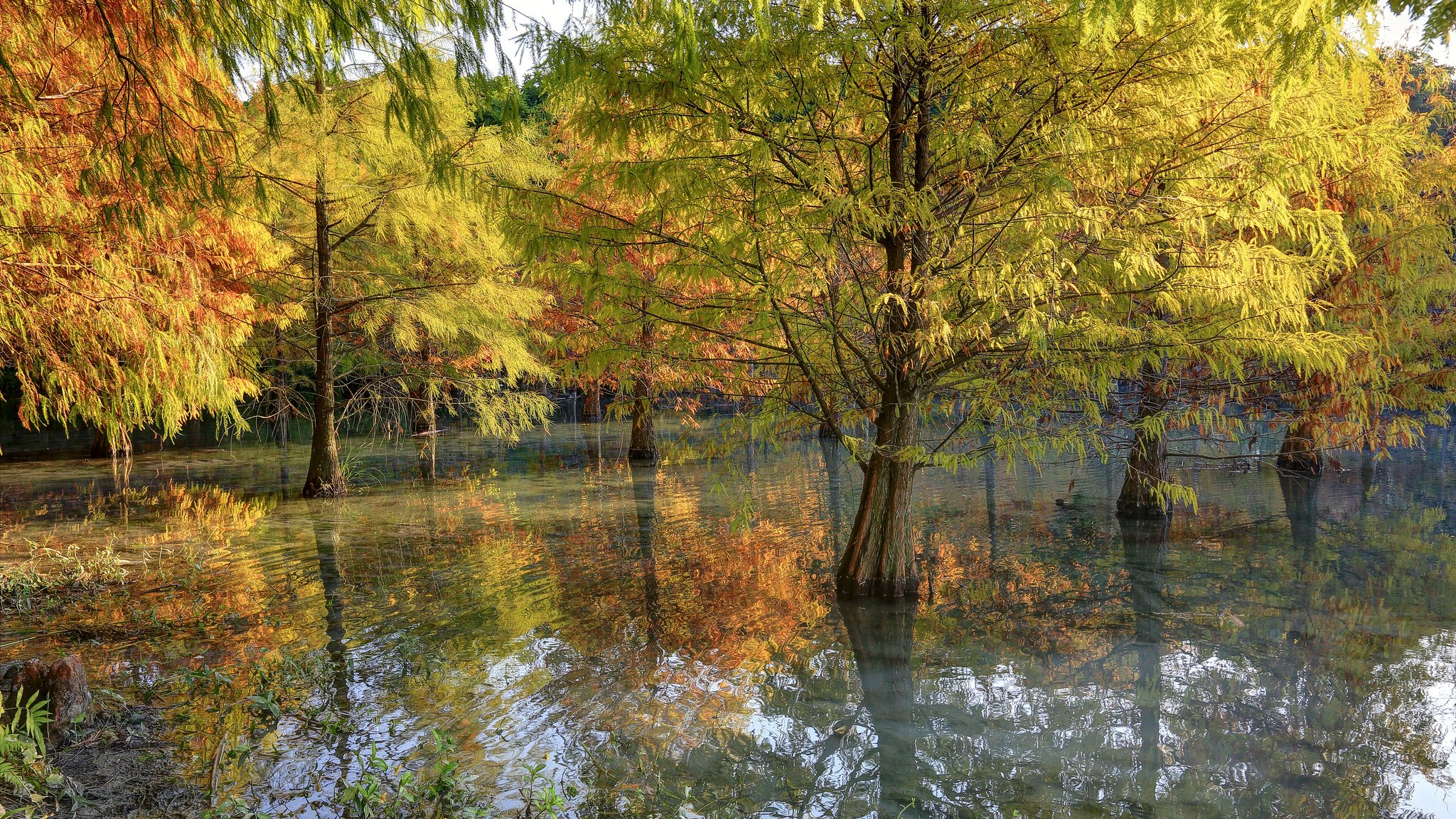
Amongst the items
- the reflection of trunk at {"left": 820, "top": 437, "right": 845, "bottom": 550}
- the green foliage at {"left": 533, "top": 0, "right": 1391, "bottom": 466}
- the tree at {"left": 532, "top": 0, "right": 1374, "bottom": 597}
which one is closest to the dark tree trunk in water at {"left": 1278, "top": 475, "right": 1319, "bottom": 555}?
the tree at {"left": 532, "top": 0, "right": 1374, "bottom": 597}

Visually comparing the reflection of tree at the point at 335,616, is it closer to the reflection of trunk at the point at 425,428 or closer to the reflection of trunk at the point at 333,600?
the reflection of trunk at the point at 333,600

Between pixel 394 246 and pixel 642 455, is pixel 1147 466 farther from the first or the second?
pixel 394 246

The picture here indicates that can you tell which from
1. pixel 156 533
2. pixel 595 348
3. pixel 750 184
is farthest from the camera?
pixel 156 533

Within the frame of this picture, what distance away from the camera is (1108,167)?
6641 millimetres

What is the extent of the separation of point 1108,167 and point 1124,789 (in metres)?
4.40

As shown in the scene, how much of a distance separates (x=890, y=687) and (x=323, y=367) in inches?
Result: 481

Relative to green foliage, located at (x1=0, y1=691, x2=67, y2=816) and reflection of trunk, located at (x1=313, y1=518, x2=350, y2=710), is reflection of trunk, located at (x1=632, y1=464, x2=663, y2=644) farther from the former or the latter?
green foliage, located at (x1=0, y1=691, x2=67, y2=816)

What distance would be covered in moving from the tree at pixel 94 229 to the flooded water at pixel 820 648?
2103 millimetres

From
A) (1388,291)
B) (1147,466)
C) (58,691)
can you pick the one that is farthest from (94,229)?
(1388,291)

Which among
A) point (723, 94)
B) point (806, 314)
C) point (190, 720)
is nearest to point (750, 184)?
point (723, 94)

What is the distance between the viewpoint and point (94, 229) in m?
6.78

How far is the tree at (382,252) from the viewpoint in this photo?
13.3 metres

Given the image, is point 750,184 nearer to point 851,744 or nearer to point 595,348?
point 595,348

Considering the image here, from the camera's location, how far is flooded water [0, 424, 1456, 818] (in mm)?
4957
